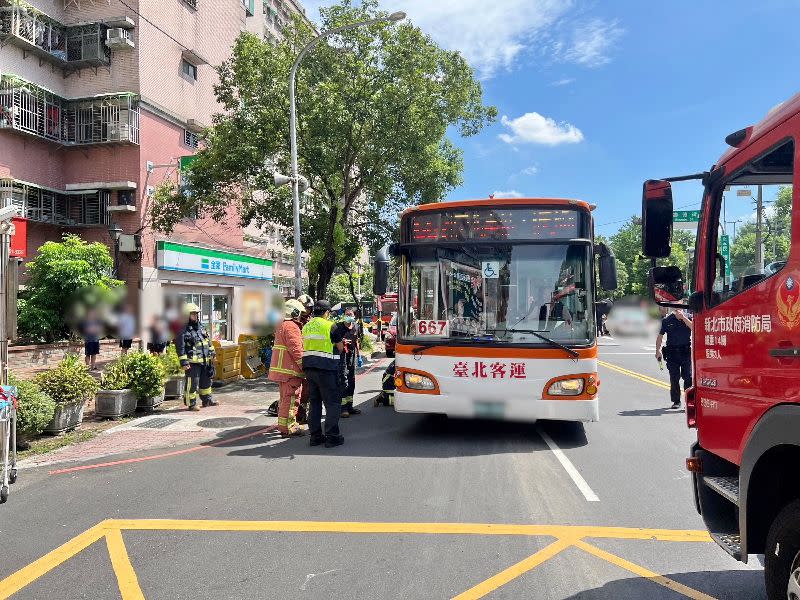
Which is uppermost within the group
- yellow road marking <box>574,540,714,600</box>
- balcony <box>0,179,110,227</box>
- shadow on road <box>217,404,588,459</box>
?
balcony <box>0,179,110,227</box>

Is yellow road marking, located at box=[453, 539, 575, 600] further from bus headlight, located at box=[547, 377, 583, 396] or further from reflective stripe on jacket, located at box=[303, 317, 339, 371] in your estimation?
reflective stripe on jacket, located at box=[303, 317, 339, 371]

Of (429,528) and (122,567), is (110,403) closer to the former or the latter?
(122,567)

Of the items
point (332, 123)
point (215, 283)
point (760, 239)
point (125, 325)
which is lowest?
point (125, 325)

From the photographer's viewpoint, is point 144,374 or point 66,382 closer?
point 66,382

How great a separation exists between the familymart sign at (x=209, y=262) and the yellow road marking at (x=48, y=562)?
18051mm

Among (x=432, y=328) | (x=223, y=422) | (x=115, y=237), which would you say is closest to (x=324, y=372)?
(x=432, y=328)

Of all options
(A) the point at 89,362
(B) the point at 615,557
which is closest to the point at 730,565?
(B) the point at 615,557

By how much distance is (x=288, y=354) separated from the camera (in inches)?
305

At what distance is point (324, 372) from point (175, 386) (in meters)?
5.10

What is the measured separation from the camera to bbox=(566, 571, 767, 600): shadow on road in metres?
3.37

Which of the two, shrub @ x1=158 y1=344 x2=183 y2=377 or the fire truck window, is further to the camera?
shrub @ x1=158 y1=344 x2=183 y2=377

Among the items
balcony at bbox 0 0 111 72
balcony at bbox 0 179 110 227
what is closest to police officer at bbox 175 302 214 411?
balcony at bbox 0 179 110 227

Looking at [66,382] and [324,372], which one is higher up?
[324,372]

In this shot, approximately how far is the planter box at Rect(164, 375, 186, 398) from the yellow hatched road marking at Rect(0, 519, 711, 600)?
655cm
